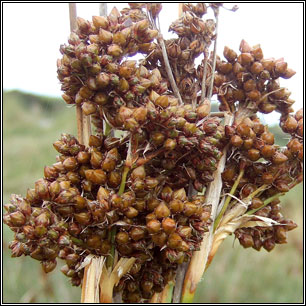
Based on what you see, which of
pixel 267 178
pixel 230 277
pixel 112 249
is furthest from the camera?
pixel 230 277

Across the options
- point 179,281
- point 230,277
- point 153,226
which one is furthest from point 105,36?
point 230,277

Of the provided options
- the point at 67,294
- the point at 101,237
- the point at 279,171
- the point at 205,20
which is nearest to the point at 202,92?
the point at 205,20

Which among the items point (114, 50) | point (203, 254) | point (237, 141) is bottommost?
point (203, 254)

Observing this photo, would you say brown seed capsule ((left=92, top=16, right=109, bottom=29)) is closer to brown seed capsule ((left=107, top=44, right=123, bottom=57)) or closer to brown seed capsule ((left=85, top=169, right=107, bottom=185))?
brown seed capsule ((left=107, top=44, right=123, bottom=57))

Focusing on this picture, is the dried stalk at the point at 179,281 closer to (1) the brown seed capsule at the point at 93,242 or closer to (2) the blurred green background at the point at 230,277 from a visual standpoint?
(1) the brown seed capsule at the point at 93,242

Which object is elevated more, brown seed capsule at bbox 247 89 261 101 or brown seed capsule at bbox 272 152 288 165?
brown seed capsule at bbox 247 89 261 101

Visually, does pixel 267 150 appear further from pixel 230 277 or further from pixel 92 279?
pixel 230 277

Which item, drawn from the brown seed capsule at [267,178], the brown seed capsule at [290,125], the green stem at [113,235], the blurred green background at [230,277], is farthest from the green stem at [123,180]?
the blurred green background at [230,277]

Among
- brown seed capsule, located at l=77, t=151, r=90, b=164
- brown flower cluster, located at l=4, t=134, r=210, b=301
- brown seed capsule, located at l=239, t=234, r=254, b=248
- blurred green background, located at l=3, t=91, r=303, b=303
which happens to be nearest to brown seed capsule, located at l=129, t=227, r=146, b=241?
brown flower cluster, located at l=4, t=134, r=210, b=301
